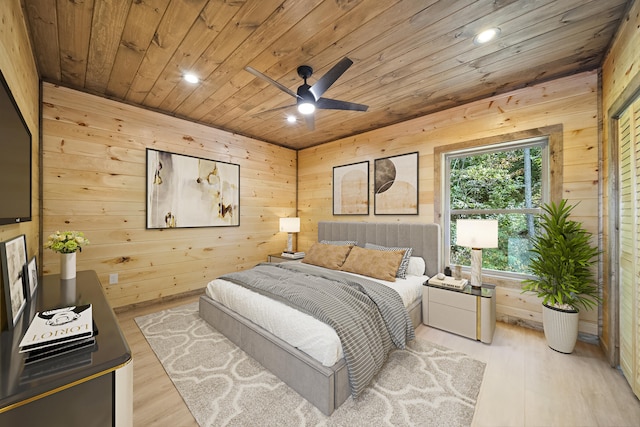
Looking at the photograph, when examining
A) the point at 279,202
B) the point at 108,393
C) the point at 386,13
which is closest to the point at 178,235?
the point at 279,202

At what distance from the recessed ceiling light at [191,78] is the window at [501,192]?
10.3 feet

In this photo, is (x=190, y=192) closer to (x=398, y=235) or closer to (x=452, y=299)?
(x=398, y=235)

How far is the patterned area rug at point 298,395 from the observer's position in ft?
5.16

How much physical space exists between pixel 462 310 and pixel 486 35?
2.46 m

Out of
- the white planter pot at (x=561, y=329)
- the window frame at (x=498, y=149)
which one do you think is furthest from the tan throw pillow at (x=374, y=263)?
the white planter pot at (x=561, y=329)

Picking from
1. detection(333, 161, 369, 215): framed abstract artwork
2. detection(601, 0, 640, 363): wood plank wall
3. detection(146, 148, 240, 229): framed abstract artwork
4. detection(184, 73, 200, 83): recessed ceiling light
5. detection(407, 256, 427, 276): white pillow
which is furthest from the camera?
detection(333, 161, 369, 215): framed abstract artwork

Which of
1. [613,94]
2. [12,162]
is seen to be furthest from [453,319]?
[12,162]

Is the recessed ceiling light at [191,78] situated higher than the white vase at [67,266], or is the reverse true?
the recessed ceiling light at [191,78]

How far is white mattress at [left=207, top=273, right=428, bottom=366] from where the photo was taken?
167cm

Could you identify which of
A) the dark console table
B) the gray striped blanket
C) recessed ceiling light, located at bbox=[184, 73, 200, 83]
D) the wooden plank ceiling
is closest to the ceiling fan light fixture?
the wooden plank ceiling

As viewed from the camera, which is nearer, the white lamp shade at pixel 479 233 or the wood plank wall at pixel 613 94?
the wood plank wall at pixel 613 94

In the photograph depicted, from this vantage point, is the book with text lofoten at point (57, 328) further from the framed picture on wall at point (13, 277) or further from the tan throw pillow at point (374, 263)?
the tan throw pillow at point (374, 263)

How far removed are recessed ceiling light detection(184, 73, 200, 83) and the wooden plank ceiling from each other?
70 mm

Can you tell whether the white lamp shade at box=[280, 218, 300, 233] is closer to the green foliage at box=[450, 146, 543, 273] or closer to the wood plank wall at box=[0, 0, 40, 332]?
the green foliage at box=[450, 146, 543, 273]
